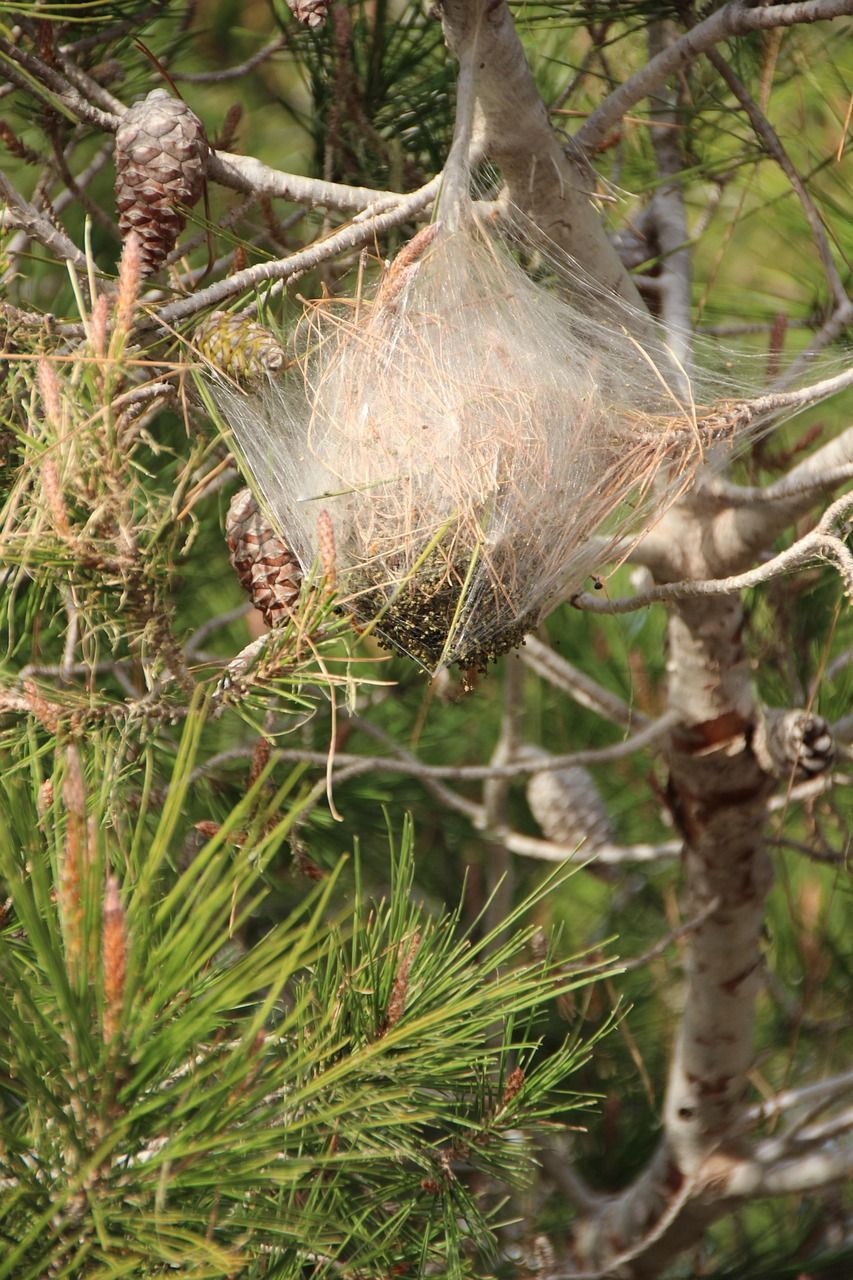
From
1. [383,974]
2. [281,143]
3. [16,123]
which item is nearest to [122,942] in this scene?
[383,974]

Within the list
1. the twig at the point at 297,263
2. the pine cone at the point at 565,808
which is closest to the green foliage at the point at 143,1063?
the twig at the point at 297,263

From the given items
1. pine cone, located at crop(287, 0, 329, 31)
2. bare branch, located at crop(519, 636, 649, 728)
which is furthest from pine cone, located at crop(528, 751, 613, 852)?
pine cone, located at crop(287, 0, 329, 31)

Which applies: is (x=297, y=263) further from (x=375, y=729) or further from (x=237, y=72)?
(x=375, y=729)

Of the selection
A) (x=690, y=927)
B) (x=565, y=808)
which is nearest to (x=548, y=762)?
(x=690, y=927)

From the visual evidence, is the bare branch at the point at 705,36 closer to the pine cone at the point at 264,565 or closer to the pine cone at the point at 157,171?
the pine cone at the point at 157,171

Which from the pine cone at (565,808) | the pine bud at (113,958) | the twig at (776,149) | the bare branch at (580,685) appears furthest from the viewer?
the pine cone at (565,808)

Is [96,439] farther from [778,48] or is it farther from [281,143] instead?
[281,143]
